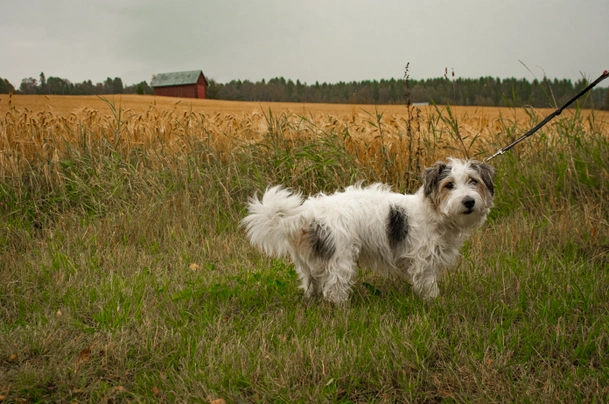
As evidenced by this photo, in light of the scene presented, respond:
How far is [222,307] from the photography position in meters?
4.44

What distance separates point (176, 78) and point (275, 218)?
40.4 metres

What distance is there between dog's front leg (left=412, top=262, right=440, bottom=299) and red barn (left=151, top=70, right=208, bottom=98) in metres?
36.1

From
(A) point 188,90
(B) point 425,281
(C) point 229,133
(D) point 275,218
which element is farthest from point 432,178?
(A) point 188,90

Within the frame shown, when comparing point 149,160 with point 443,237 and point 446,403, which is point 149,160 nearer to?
point 443,237

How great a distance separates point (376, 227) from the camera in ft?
14.7

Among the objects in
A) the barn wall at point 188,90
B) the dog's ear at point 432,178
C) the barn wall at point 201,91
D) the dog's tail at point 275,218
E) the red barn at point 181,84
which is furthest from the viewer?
the red barn at point 181,84

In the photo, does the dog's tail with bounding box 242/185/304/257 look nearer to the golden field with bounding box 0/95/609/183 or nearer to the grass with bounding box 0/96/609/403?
the grass with bounding box 0/96/609/403

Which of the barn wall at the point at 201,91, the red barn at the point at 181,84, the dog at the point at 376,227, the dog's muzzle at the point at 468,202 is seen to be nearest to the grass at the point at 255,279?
the dog at the point at 376,227

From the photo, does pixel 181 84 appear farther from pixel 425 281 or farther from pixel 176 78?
pixel 425 281

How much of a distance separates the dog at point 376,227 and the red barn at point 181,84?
35.8m

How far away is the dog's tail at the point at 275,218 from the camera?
427 centimetres

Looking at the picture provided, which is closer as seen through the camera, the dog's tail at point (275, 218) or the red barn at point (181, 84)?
the dog's tail at point (275, 218)

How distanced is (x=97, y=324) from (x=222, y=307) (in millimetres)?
1031

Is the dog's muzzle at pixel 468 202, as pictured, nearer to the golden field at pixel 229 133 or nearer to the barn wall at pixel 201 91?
the golden field at pixel 229 133
